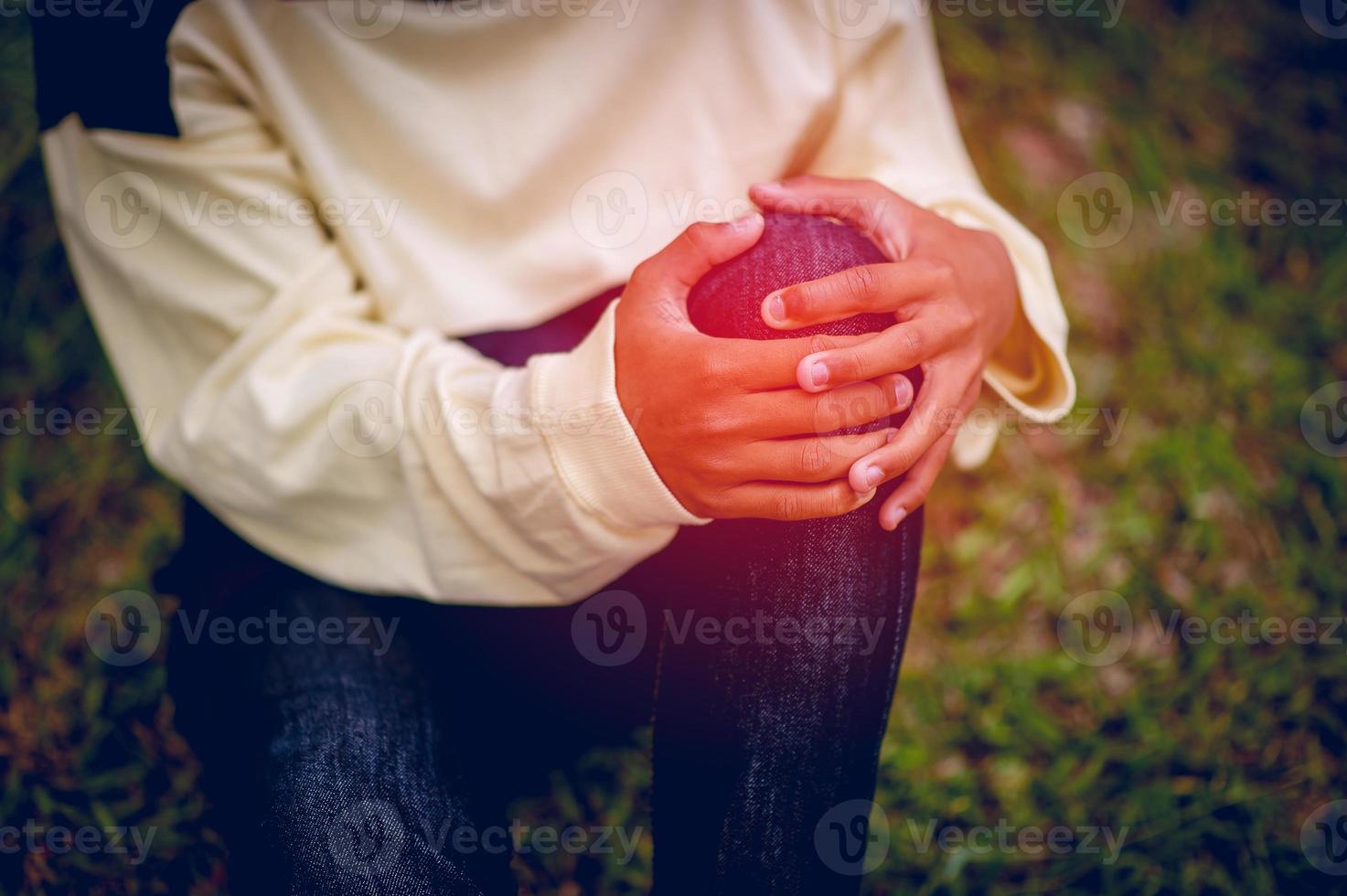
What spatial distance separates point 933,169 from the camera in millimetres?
1102

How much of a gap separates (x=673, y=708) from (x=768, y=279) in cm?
45

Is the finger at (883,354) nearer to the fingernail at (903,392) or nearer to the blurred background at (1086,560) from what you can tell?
the fingernail at (903,392)

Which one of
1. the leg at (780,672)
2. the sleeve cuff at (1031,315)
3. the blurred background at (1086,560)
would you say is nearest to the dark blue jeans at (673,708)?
the leg at (780,672)

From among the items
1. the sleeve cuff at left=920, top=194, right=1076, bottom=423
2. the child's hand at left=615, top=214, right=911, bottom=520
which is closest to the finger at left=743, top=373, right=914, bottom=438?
the child's hand at left=615, top=214, right=911, bottom=520

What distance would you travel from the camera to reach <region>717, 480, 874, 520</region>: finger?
2.68 feet

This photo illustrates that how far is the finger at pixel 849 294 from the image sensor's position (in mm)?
824

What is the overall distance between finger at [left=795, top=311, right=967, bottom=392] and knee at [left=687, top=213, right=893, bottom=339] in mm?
37

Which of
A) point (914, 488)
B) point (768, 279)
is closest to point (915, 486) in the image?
point (914, 488)

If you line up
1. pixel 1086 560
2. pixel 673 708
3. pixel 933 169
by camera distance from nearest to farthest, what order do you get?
1. pixel 673 708
2. pixel 933 169
3. pixel 1086 560

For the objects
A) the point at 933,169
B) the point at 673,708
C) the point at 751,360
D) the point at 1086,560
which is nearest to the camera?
the point at 751,360

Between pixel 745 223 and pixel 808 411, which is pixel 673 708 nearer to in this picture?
pixel 808 411

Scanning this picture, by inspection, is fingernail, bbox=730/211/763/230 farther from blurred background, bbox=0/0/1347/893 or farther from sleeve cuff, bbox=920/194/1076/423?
blurred background, bbox=0/0/1347/893

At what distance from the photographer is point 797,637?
A: 33.4 inches

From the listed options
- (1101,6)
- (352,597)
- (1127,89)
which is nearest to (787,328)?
(352,597)
